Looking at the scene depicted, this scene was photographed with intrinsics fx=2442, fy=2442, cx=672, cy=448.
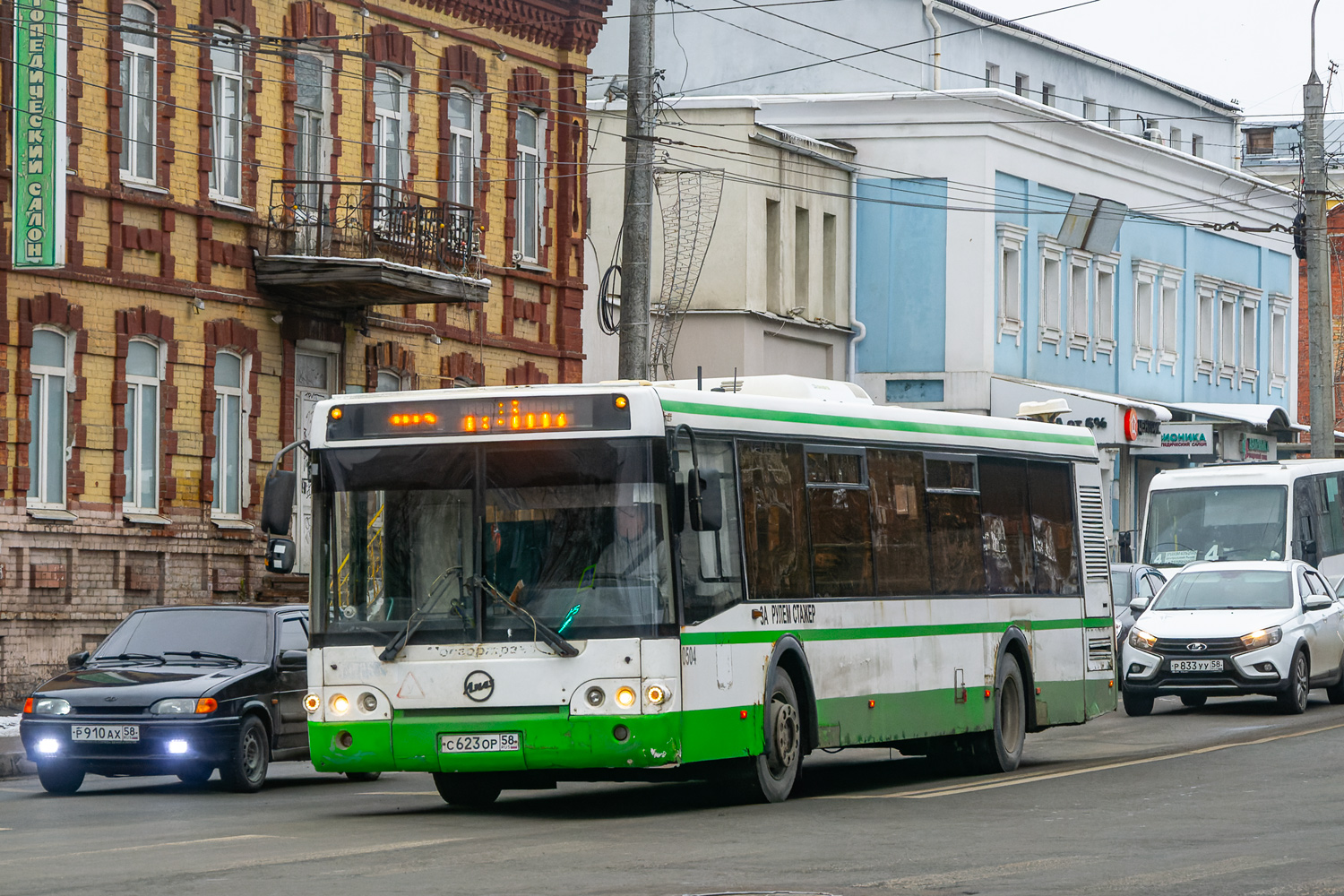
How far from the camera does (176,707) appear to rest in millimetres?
17375

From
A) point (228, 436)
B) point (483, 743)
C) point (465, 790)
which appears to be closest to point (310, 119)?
point (228, 436)

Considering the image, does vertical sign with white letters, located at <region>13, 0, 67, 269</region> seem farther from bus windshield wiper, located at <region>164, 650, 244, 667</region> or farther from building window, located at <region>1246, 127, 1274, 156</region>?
building window, located at <region>1246, 127, 1274, 156</region>

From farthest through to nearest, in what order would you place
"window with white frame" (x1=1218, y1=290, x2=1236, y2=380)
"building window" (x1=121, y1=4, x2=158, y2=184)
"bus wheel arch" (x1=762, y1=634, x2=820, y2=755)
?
"window with white frame" (x1=1218, y1=290, x2=1236, y2=380), "building window" (x1=121, y1=4, x2=158, y2=184), "bus wheel arch" (x1=762, y1=634, x2=820, y2=755)

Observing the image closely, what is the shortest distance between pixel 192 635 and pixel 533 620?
17.1ft

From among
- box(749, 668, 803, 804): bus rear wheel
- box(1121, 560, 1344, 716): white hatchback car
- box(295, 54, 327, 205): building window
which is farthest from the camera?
box(295, 54, 327, 205): building window

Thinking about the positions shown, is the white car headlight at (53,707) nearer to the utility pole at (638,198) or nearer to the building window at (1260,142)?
the utility pole at (638,198)

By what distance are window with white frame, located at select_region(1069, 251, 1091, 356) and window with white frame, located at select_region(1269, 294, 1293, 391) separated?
1133cm

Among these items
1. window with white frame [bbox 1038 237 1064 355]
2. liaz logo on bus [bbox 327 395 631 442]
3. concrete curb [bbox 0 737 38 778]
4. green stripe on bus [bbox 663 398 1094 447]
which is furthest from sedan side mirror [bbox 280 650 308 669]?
window with white frame [bbox 1038 237 1064 355]

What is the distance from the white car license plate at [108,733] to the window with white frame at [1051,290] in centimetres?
3209

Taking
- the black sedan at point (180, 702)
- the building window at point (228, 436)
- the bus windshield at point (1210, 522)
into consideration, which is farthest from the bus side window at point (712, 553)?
the bus windshield at point (1210, 522)

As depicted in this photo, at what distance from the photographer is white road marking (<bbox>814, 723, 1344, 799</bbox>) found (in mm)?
16016

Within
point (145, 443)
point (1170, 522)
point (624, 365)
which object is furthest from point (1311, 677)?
point (145, 443)

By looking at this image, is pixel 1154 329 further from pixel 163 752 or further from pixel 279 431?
pixel 163 752

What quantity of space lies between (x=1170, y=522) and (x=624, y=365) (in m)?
15.2
